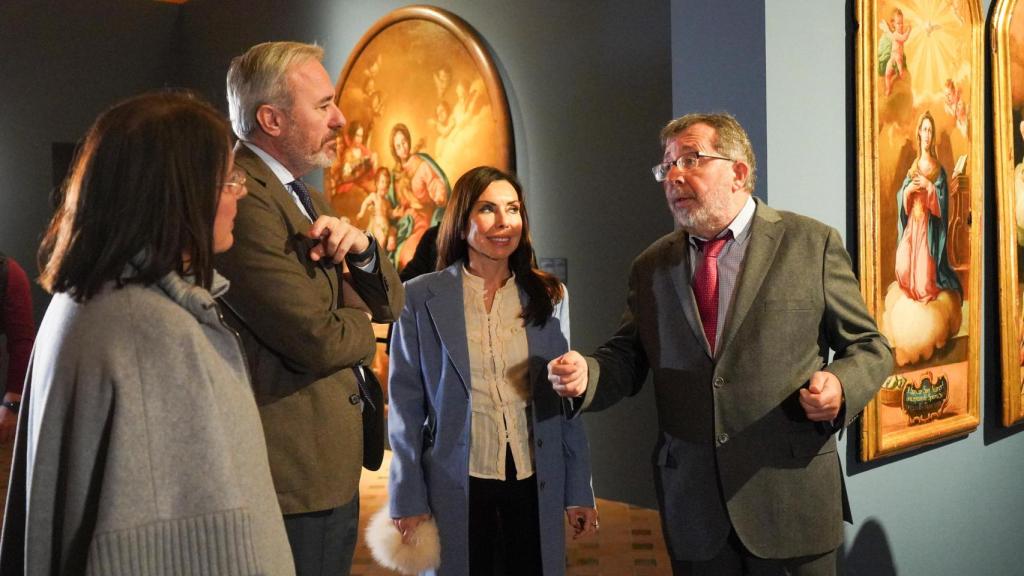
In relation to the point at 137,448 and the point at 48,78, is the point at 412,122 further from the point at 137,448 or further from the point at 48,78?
the point at 137,448

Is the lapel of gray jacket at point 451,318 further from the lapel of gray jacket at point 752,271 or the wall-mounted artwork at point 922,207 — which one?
the wall-mounted artwork at point 922,207

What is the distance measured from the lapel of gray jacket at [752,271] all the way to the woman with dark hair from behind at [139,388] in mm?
1483

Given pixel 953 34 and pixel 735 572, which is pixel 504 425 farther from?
pixel 953 34

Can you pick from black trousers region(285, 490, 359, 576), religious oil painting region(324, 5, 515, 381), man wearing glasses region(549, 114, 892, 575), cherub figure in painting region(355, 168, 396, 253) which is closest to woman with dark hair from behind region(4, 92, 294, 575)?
black trousers region(285, 490, 359, 576)

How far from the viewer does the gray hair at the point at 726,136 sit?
9.16 ft

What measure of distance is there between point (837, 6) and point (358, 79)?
570 cm

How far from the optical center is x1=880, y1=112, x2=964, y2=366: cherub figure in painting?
3637 millimetres

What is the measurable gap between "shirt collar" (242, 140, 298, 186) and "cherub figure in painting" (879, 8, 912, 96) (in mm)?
2235

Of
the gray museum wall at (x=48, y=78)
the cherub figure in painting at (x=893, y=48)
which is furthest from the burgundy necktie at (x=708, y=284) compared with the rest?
the gray museum wall at (x=48, y=78)

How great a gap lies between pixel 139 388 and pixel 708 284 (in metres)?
1.71

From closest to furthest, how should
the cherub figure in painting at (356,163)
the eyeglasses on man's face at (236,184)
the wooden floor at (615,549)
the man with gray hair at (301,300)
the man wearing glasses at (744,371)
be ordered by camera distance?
the eyeglasses on man's face at (236,184)
the man with gray hair at (301,300)
the man wearing glasses at (744,371)
the wooden floor at (615,549)
the cherub figure in painting at (356,163)

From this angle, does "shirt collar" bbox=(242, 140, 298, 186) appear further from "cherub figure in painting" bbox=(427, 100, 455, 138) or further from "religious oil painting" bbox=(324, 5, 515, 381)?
"cherub figure in painting" bbox=(427, 100, 455, 138)

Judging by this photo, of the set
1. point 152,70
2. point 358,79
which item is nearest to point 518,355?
point 358,79

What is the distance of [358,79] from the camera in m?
8.47
